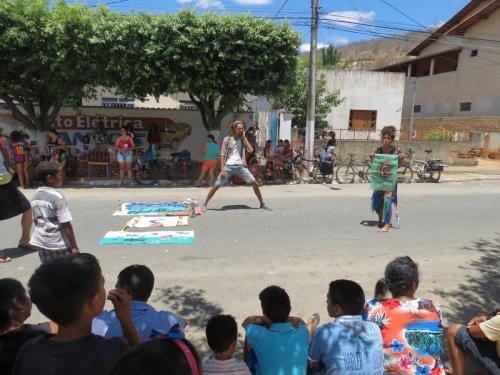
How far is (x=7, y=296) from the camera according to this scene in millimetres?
2400

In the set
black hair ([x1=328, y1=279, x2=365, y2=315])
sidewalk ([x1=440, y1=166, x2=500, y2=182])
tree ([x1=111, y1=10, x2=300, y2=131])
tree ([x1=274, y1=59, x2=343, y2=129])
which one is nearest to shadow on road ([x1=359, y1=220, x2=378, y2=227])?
black hair ([x1=328, y1=279, x2=365, y2=315])

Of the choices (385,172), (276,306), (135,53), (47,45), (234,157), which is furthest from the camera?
(135,53)

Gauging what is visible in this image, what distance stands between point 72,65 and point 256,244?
7.87 meters

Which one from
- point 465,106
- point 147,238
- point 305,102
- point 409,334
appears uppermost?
point 465,106

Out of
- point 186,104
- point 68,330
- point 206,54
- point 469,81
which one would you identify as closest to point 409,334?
Answer: point 68,330

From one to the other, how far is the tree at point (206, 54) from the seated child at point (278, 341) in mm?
9912

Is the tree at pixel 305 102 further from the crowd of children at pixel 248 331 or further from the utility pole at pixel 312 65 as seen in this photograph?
the crowd of children at pixel 248 331

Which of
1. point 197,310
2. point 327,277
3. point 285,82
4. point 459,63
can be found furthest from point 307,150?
point 459,63

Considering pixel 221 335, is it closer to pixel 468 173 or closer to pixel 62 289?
pixel 62 289

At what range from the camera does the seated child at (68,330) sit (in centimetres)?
172

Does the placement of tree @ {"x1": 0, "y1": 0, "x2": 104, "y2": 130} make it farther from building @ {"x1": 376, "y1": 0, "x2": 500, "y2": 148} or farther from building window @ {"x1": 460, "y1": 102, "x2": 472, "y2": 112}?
building window @ {"x1": 460, "y1": 102, "x2": 472, "y2": 112}

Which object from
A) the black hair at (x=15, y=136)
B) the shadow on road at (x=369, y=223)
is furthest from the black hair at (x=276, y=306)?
the black hair at (x=15, y=136)

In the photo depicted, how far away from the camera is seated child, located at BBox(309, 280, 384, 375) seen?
257cm

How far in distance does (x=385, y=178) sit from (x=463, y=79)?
24.6 m
